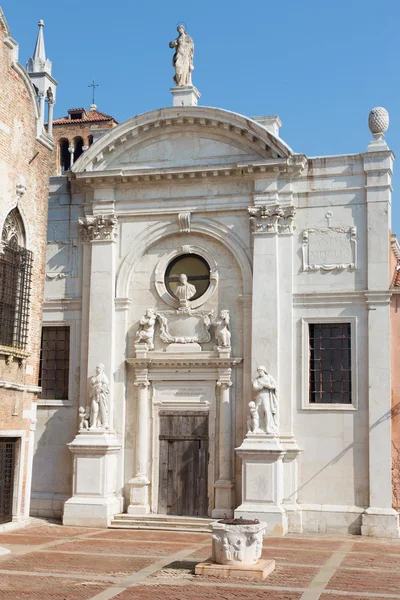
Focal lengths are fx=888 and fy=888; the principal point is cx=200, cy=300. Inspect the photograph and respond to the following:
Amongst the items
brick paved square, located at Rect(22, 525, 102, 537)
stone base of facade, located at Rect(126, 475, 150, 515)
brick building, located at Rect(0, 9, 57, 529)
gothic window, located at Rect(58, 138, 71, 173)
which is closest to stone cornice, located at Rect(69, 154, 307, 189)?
brick building, located at Rect(0, 9, 57, 529)

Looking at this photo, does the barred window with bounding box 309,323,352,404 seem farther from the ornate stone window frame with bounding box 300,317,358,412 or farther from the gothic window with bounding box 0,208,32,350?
the gothic window with bounding box 0,208,32,350

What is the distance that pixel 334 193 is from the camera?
23.6 metres

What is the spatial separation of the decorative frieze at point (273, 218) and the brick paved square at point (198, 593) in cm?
1155

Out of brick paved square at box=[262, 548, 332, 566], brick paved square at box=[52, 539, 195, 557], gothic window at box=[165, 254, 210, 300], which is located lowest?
brick paved square at box=[52, 539, 195, 557]

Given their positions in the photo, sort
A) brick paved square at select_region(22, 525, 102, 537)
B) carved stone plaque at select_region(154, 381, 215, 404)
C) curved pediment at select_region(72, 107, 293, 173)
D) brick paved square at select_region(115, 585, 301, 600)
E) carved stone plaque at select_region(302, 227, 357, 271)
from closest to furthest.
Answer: brick paved square at select_region(115, 585, 301, 600) → brick paved square at select_region(22, 525, 102, 537) → carved stone plaque at select_region(302, 227, 357, 271) → carved stone plaque at select_region(154, 381, 215, 404) → curved pediment at select_region(72, 107, 293, 173)

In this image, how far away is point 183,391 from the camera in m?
24.0

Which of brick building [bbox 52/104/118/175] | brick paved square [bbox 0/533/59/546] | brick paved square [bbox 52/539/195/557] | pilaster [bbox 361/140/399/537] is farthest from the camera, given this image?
brick building [bbox 52/104/118/175]

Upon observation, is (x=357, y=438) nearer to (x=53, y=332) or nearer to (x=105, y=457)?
(x=105, y=457)

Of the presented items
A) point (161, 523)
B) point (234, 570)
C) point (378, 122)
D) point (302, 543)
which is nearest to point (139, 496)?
point (161, 523)

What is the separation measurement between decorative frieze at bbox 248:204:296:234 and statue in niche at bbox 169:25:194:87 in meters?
4.67

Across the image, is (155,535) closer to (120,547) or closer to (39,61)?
(120,547)

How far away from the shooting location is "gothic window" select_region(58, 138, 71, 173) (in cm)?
4706

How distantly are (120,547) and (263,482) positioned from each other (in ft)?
14.4

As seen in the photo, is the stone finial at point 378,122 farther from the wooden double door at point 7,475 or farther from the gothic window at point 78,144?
the gothic window at point 78,144
